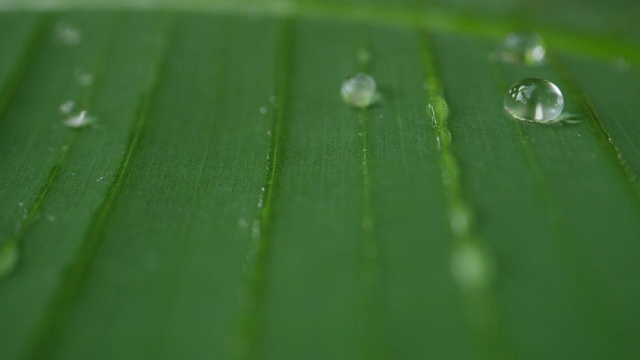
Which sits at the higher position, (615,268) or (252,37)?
(252,37)

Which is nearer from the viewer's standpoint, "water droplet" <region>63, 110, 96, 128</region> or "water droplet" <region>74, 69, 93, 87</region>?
"water droplet" <region>63, 110, 96, 128</region>

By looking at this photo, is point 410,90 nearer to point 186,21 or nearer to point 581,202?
point 581,202

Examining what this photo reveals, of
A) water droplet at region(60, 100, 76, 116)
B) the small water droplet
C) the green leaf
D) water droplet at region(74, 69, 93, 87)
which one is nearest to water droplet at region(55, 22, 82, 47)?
the green leaf

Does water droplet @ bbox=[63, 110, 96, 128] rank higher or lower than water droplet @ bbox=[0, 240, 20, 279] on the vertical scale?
higher

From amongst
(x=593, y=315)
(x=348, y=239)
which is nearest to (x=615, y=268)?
(x=593, y=315)

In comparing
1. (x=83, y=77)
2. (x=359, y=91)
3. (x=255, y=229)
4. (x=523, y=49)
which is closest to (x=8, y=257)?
(x=255, y=229)

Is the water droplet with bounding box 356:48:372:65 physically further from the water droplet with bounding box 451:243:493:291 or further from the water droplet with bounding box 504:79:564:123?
the water droplet with bounding box 451:243:493:291

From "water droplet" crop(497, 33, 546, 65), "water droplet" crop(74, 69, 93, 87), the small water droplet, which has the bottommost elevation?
"water droplet" crop(497, 33, 546, 65)

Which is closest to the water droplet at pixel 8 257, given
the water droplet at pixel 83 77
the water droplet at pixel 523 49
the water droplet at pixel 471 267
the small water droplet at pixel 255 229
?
the small water droplet at pixel 255 229
